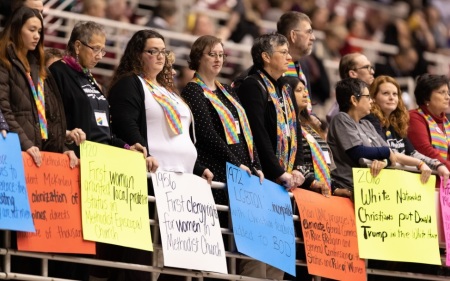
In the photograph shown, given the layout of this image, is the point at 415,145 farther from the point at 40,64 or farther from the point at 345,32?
the point at 345,32

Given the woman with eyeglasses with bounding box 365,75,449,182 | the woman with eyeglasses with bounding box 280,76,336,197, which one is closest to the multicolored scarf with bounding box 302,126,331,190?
the woman with eyeglasses with bounding box 280,76,336,197

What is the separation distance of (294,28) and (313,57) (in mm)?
5480

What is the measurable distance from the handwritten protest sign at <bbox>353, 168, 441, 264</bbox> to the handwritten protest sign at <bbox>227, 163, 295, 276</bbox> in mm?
672

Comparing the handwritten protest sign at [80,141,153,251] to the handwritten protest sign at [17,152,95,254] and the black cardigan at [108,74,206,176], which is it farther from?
the black cardigan at [108,74,206,176]

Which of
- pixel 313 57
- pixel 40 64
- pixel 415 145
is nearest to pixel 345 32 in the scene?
pixel 313 57

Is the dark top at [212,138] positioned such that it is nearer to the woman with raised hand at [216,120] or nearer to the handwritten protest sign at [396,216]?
the woman with raised hand at [216,120]

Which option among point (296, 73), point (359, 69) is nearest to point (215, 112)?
point (296, 73)

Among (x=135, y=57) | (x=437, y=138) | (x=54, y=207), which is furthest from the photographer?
(x=437, y=138)

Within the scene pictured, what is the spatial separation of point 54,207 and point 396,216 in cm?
308

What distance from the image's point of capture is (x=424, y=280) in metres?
12.4

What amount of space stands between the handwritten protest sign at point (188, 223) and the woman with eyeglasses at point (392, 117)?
200 centimetres

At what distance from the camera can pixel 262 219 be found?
35.9ft

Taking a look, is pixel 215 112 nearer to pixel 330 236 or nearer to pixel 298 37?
pixel 330 236

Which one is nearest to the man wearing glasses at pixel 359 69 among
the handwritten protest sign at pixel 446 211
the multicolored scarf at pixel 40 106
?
the handwritten protest sign at pixel 446 211
